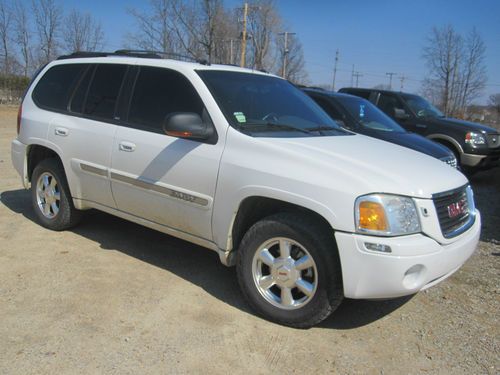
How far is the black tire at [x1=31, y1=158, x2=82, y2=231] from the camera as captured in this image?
4.96 meters

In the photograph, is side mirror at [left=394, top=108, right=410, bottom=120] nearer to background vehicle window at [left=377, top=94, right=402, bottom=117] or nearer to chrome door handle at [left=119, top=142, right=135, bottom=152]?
background vehicle window at [left=377, top=94, right=402, bottom=117]

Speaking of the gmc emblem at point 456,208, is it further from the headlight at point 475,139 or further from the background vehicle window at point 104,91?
the headlight at point 475,139

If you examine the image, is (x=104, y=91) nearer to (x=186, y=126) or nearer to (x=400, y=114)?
(x=186, y=126)

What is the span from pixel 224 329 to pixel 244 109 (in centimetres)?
172

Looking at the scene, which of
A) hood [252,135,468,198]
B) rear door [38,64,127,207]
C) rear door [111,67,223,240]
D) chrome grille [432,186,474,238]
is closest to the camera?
hood [252,135,468,198]

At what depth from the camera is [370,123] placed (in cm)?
779

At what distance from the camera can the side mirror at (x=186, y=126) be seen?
11.6 feet

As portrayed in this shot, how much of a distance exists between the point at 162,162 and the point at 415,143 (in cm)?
468

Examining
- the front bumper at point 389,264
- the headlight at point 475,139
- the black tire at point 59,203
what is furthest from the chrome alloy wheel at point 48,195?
the headlight at point 475,139

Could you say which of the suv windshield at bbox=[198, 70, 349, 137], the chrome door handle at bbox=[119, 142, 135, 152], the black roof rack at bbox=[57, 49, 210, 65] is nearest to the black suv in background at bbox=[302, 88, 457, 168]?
the suv windshield at bbox=[198, 70, 349, 137]

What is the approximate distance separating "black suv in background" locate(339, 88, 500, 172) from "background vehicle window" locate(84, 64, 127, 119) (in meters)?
6.67

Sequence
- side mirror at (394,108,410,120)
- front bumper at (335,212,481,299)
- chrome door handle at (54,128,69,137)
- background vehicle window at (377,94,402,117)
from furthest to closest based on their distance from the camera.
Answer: background vehicle window at (377,94,402,117)
side mirror at (394,108,410,120)
chrome door handle at (54,128,69,137)
front bumper at (335,212,481,299)

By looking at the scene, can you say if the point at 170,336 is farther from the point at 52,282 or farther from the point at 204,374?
the point at 52,282

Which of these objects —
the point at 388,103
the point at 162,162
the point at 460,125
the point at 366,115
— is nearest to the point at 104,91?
the point at 162,162
